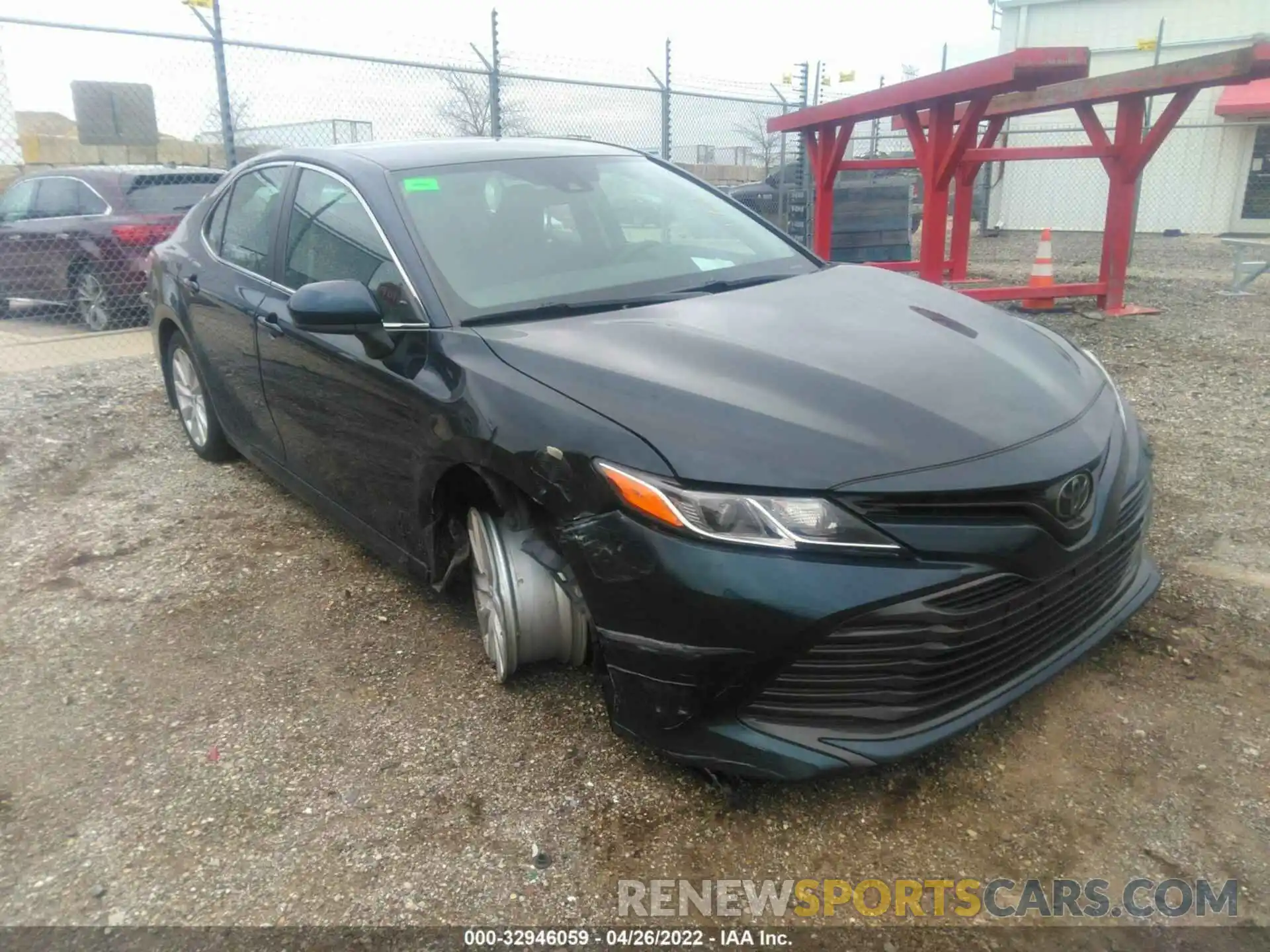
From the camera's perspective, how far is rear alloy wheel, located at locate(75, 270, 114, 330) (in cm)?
863

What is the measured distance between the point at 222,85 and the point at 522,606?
7625mm

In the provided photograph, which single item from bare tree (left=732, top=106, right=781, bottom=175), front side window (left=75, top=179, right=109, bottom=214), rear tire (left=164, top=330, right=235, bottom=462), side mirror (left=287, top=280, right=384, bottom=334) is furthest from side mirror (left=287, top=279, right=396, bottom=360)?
bare tree (left=732, top=106, right=781, bottom=175)

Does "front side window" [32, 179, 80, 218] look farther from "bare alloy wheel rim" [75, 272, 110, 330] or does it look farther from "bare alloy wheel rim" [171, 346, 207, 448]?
"bare alloy wheel rim" [171, 346, 207, 448]

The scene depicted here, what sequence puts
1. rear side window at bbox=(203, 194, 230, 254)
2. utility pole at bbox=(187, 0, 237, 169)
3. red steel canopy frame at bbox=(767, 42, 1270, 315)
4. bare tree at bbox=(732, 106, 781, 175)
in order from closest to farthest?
rear side window at bbox=(203, 194, 230, 254), red steel canopy frame at bbox=(767, 42, 1270, 315), utility pole at bbox=(187, 0, 237, 169), bare tree at bbox=(732, 106, 781, 175)

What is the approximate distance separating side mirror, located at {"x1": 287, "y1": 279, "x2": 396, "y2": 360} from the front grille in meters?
1.55

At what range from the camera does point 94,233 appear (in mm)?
8406

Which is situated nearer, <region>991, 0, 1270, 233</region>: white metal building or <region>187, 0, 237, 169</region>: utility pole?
<region>187, 0, 237, 169</region>: utility pole

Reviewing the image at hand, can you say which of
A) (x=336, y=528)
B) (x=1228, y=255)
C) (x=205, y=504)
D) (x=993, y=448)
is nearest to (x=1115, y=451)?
(x=993, y=448)

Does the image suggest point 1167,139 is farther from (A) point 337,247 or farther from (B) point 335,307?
(B) point 335,307

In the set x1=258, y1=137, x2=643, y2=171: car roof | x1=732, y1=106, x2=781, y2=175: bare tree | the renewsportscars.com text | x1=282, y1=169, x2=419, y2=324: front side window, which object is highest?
x1=732, y1=106, x2=781, y2=175: bare tree

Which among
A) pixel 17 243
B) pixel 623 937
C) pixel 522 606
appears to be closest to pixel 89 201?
pixel 17 243

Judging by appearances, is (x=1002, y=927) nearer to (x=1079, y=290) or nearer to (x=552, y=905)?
(x=552, y=905)

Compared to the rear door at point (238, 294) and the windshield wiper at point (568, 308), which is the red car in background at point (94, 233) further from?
the windshield wiper at point (568, 308)

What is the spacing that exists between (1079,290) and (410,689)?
7.45 meters
